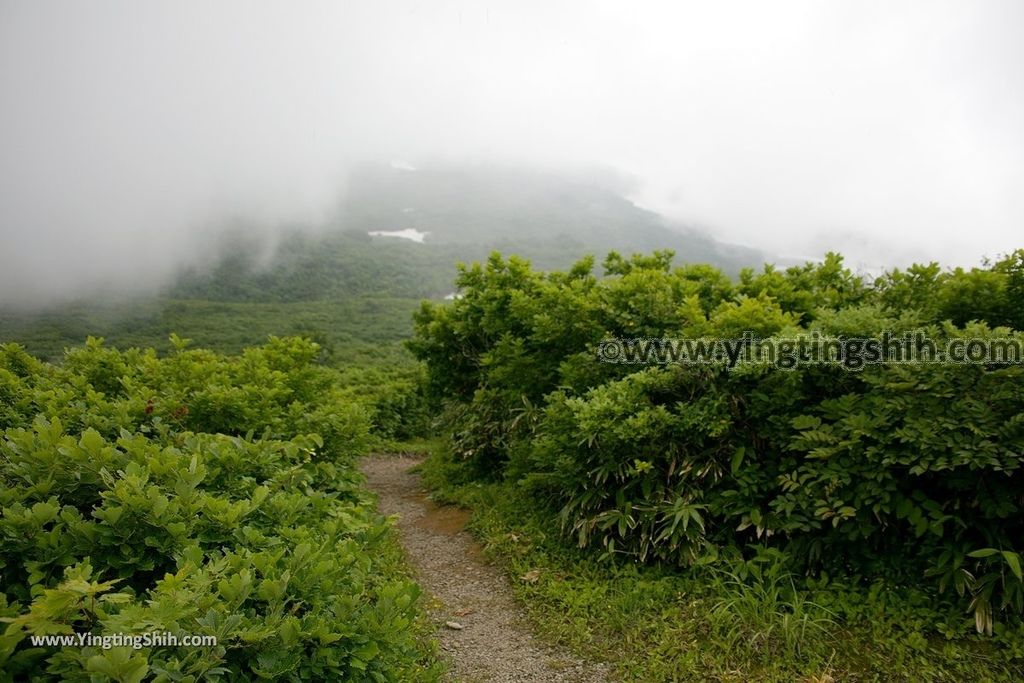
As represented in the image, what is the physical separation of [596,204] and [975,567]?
76870 mm

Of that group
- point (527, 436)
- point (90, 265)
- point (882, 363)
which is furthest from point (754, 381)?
point (90, 265)

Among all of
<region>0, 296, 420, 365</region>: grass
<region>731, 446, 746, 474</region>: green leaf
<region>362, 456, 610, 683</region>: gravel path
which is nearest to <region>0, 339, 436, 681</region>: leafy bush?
<region>362, 456, 610, 683</region>: gravel path

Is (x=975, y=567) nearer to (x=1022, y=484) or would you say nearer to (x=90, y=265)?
(x=1022, y=484)

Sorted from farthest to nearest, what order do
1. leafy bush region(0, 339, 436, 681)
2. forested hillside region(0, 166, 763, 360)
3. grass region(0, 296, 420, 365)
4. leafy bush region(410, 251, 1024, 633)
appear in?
forested hillside region(0, 166, 763, 360) → grass region(0, 296, 420, 365) → leafy bush region(410, 251, 1024, 633) → leafy bush region(0, 339, 436, 681)

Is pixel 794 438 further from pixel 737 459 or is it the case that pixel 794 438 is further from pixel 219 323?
pixel 219 323

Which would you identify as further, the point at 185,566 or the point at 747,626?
the point at 747,626

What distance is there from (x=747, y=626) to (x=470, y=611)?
7.05 ft

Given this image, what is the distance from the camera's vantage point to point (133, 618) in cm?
142

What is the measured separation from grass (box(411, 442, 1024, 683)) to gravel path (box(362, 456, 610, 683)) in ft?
0.59

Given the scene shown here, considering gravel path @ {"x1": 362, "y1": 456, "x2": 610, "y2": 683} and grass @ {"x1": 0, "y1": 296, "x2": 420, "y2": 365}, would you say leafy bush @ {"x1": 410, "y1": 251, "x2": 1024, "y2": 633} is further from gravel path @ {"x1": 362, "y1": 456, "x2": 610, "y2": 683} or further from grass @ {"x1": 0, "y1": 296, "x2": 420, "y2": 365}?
grass @ {"x1": 0, "y1": 296, "x2": 420, "y2": 365}

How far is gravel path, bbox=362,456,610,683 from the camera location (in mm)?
3682

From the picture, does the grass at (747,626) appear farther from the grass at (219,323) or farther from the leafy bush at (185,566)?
the grass at (219,323)

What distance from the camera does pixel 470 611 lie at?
4586 mm

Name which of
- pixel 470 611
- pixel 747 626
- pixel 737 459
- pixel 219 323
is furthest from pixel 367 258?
pixel 747 626
